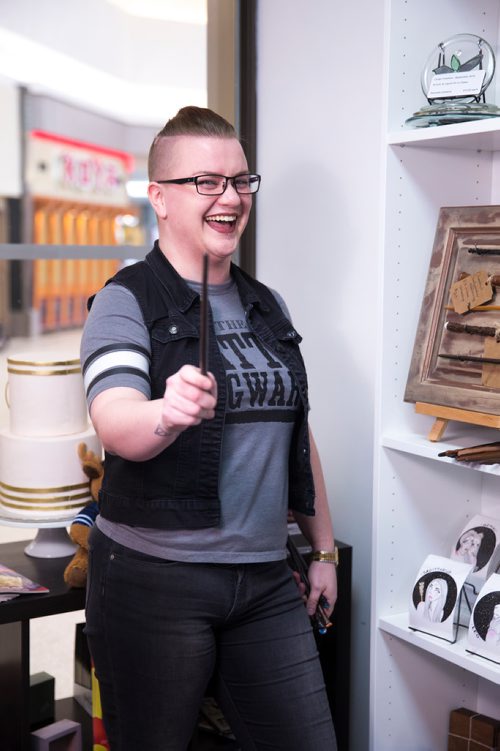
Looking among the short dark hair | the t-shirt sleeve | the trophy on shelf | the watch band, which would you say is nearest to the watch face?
the trophy on shelf

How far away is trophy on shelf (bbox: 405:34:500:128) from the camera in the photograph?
1.72 m

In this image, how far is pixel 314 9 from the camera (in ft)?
8.05

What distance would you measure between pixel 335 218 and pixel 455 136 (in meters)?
0.72

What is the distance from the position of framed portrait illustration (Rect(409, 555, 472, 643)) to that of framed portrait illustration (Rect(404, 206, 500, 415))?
1.06 feet

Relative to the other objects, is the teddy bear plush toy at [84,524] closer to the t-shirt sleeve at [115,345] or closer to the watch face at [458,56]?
the t-shirt sleeve at [115,345]

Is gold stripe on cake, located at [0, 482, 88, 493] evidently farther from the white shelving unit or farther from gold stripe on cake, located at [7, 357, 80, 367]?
the white shelving unit

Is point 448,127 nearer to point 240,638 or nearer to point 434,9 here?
point 434,9

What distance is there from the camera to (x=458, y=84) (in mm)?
1745

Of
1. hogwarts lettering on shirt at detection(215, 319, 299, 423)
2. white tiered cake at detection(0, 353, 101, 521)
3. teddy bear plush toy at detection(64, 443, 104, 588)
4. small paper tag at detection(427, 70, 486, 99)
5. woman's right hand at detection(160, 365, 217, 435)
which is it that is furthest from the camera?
white tiered cake at detection(0, 353, 101, 521)

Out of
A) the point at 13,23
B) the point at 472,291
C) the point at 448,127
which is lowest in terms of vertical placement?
the point at 472,291

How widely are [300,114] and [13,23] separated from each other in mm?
785

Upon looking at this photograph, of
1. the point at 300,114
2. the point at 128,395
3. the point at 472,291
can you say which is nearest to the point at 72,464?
the point at 128,395

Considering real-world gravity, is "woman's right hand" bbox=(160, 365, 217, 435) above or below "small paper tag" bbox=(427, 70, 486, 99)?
below

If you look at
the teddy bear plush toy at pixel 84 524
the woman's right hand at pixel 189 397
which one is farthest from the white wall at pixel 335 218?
the woman's right hand at pixel 189 397
